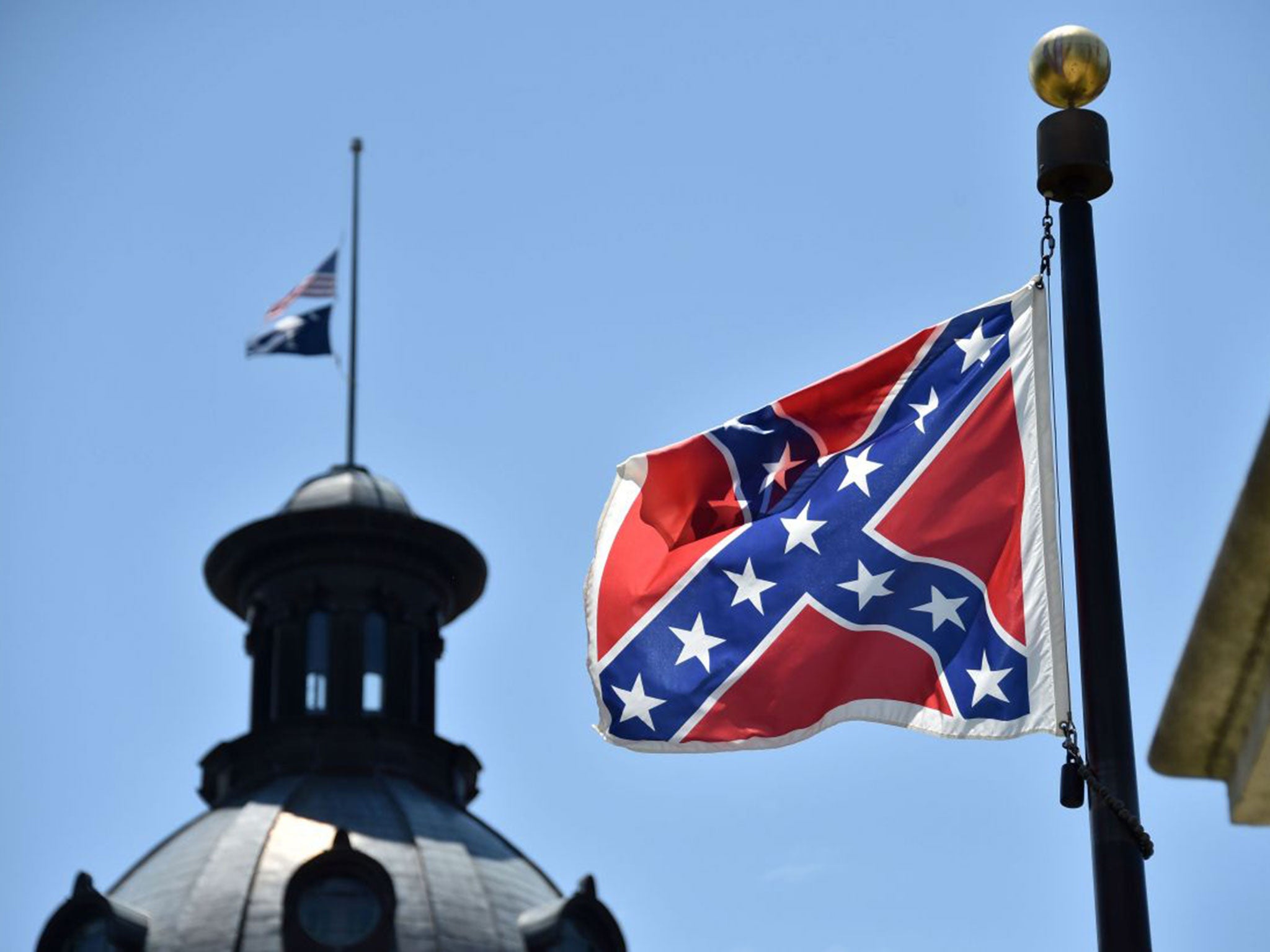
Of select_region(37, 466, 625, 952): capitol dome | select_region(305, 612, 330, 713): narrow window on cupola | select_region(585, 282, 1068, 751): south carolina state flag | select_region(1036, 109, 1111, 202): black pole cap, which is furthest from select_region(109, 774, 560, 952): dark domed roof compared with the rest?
select_region(1036, 109, 1111, 202): black pole cap

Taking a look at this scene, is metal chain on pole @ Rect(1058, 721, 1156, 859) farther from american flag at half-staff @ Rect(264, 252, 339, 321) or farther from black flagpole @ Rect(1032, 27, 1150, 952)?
american flag at half-staff @ Rect(264, 252, 339, 321)

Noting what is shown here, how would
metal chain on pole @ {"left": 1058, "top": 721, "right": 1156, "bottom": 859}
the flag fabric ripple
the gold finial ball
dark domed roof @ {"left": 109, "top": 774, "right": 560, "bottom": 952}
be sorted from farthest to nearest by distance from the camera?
the flag fabric ripple → dark domed roof @ {"left": 109, "top": 774, "right": 560, "bottom": 952} → the gold finial ball → metal chain on pole @ {"left": 1058, "top": 721, "right": 1156, "bottom": 859}

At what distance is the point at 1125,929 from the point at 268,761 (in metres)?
50.7

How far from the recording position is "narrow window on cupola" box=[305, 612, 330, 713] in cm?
6694

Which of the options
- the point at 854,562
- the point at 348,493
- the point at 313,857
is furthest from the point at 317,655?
the point at 854,562

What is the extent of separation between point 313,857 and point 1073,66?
4403cm

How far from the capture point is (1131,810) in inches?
548

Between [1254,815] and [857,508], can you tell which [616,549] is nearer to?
[857,508]

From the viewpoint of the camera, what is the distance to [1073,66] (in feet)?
50.3

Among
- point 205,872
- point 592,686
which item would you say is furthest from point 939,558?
point 205,872

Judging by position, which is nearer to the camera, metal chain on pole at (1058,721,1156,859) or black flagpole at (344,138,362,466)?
metal chain on pole at (1058,721,1156,859)

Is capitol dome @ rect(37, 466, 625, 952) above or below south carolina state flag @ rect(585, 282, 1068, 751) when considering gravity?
above

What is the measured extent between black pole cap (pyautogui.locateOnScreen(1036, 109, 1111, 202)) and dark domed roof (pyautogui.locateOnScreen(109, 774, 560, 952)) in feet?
140

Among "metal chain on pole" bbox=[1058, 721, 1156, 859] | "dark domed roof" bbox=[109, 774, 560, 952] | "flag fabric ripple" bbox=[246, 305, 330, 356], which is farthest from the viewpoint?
"flag fabric ripple" bbox=[246, 305, 330, 356]
